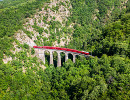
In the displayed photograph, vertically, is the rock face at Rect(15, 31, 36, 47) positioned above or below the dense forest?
above

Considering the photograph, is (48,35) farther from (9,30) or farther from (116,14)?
(116,14)

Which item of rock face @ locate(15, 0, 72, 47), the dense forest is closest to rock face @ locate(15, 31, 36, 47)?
rock face @ locate(15, 0, 72, 47)

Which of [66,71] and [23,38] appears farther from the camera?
[23,38]

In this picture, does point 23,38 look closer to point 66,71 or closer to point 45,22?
point 45,22

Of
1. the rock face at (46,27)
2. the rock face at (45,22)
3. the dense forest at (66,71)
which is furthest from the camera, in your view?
the rock face at (45,22)

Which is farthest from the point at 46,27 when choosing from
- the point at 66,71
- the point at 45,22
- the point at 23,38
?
the point at 66,71

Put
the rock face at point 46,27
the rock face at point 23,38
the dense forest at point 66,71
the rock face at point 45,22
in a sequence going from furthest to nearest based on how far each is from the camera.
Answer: the rock face at point 45,22 < the rock face at point 46,27 < the rock face at point 23,38 < the dense forest at point 66,71

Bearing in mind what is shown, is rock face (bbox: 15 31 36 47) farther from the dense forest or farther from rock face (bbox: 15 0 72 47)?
the dense forest

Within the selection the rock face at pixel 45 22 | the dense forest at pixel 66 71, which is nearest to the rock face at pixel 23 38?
the rock face at pixel 45 22

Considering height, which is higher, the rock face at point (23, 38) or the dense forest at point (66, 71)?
the rock face at point (23, 38)

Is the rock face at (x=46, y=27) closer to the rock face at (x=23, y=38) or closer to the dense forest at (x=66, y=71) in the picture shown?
the rock face at (x=23, y=38)

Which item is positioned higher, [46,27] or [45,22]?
[45,22]

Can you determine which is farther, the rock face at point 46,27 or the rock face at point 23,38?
the rock face at point 46,27
